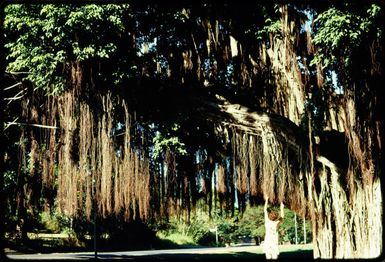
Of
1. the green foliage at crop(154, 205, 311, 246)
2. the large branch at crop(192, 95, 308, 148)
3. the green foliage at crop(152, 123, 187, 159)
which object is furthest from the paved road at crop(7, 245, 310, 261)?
the green foliage at crop(154, 205, 311, 246)

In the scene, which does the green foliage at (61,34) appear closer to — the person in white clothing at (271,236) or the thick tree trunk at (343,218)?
the person in white clothing at (271,236)

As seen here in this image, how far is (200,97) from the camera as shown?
24.9 ft

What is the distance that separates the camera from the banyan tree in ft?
19.8

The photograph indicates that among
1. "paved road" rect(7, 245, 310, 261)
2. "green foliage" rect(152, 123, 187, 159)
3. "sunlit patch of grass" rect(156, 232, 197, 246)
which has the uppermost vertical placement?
"green foliage" rect(152, 123, 187, 159)

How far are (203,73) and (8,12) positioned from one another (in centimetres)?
385

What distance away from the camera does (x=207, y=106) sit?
755 centimetres

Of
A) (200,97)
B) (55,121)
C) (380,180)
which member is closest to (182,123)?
(200,97)

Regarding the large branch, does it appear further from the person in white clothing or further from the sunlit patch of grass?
the sunlit patch of grass

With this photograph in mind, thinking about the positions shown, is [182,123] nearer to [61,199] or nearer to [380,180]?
[61,199]

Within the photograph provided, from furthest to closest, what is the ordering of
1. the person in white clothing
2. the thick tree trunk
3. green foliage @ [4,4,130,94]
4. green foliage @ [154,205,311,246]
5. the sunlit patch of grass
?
the sunlit patch of grass, green foliage @ [154,205,311,246], the person in white clothing, green foliage @ [4,4,130,94], the thick tree trunk

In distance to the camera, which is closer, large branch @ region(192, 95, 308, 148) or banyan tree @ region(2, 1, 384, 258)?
banyan tree @ region(2, 1, 384, 258)

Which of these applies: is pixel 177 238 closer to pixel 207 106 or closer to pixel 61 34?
pixel 207 106

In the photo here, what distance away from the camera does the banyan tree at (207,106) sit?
604 centimetres

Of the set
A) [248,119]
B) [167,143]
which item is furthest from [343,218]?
[167,143]
